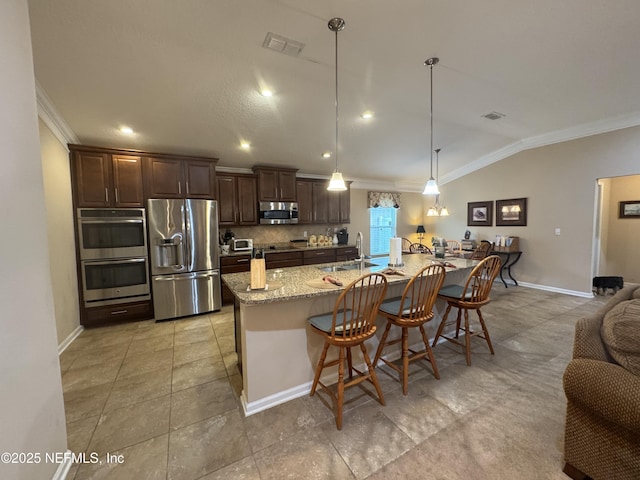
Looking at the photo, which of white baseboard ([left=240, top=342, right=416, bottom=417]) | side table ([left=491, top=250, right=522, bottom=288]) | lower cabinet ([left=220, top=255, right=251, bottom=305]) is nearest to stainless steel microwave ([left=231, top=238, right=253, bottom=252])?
lower cabinet ([left=220, top=255, right=251, bottom=305])

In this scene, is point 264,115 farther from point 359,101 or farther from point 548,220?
point 548,220

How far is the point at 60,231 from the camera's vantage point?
293 cm

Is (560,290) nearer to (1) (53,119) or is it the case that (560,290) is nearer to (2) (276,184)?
(2) (276,184)

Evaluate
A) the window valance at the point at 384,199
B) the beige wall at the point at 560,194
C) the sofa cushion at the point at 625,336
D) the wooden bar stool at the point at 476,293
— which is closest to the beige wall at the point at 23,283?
the sofa cushion at the point at 625,336

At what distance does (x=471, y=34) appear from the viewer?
2227 mm

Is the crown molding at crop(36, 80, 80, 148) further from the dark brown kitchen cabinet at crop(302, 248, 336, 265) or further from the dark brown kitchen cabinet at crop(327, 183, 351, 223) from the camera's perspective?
the dark brown kitchen cabinet at crop(327, 183, 351, 223)

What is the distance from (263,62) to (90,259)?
10.7 ft

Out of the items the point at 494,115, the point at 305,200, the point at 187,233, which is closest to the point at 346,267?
the point at 187,233

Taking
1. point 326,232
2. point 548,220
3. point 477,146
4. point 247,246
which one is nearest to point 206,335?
point 247,246

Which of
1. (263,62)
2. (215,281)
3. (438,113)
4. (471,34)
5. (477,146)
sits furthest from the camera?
(477,146)

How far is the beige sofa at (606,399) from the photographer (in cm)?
114

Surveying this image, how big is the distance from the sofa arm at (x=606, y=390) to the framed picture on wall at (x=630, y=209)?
5.90 meters

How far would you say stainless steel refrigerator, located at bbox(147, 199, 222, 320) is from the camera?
360 cm

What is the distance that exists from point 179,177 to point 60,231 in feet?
4.87
